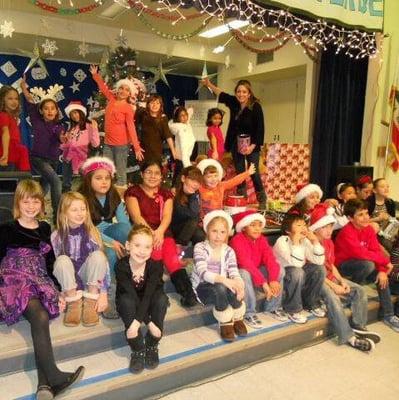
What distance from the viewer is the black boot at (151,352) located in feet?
7.98

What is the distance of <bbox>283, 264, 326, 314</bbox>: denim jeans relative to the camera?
3.25m

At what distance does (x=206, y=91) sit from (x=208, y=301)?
9.11m

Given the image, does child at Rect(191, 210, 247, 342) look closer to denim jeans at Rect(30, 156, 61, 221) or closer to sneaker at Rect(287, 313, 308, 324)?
sneaker at Rect(287, 313, 308, 324)

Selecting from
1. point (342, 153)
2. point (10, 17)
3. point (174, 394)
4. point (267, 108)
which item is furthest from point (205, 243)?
point (267, 108)

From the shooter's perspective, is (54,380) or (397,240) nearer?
(54,380)

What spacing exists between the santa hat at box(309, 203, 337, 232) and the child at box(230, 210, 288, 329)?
56cm

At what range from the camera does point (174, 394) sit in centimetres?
245

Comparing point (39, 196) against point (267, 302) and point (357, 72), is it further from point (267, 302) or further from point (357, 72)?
point (357, 72)

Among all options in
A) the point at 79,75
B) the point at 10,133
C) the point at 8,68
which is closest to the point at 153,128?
the point at 10,133

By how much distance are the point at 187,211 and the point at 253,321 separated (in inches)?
40.9

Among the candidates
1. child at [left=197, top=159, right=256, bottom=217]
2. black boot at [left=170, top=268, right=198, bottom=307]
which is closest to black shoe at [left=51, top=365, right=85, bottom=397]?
black boot at [left=170, top=268, right=198, bottom=307]

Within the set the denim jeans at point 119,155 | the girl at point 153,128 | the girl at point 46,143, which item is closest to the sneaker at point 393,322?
the girl at point 153,128

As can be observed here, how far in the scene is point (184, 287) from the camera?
308 centimetres

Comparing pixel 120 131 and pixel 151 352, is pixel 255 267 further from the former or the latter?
pixel 120 131
